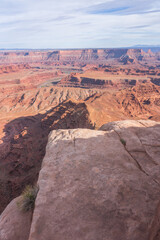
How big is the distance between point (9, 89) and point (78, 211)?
113 meters

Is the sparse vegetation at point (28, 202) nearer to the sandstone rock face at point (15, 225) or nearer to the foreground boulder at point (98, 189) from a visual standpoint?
the sandstone rock face at point (15, 225)

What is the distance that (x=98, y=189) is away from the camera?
652cm

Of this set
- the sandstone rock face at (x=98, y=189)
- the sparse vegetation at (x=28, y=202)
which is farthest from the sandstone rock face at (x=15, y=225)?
the sandstone rock face at (x=98, y=189)

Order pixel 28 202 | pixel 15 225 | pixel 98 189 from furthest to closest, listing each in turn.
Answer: pixel 28 202 → pixel 98 189 → pixel 15 225

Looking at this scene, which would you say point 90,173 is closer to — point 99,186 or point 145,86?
point 99,186

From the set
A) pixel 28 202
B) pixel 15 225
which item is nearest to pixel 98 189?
pixel 28 202

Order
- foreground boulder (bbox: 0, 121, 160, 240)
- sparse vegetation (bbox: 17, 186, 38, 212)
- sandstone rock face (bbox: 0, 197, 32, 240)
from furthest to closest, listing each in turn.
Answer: sparse vegetation (bbox: 17, 186, 38, 212) → sandstone rock face (bbox: 0, 197, 32, 240) → foreground boulder (bbox: 0, 121, 160, 240)

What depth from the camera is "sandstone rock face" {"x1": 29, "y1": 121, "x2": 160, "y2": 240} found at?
5.05 m

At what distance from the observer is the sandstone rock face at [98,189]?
5.05m

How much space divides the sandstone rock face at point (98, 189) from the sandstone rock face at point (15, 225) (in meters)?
0.95

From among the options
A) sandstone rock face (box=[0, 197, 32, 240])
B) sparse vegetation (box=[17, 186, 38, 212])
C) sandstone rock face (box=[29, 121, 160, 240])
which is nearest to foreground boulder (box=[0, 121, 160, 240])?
sandstone rock face (box=[29, 121, 160, 240])

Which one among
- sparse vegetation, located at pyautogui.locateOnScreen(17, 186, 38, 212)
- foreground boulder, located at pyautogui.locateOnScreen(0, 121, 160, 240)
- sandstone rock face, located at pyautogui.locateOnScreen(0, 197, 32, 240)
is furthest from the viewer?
sparse vegetation, located at pyautogui.locateOnScreen(17, 186, 38, 212)

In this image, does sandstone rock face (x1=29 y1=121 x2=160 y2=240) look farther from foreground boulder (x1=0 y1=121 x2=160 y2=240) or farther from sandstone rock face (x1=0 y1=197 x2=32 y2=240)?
sandstone rock face (x1=0 y1=197 x2=32 y2=240)

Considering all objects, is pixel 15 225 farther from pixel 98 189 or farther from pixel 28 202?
pixel 98 189
